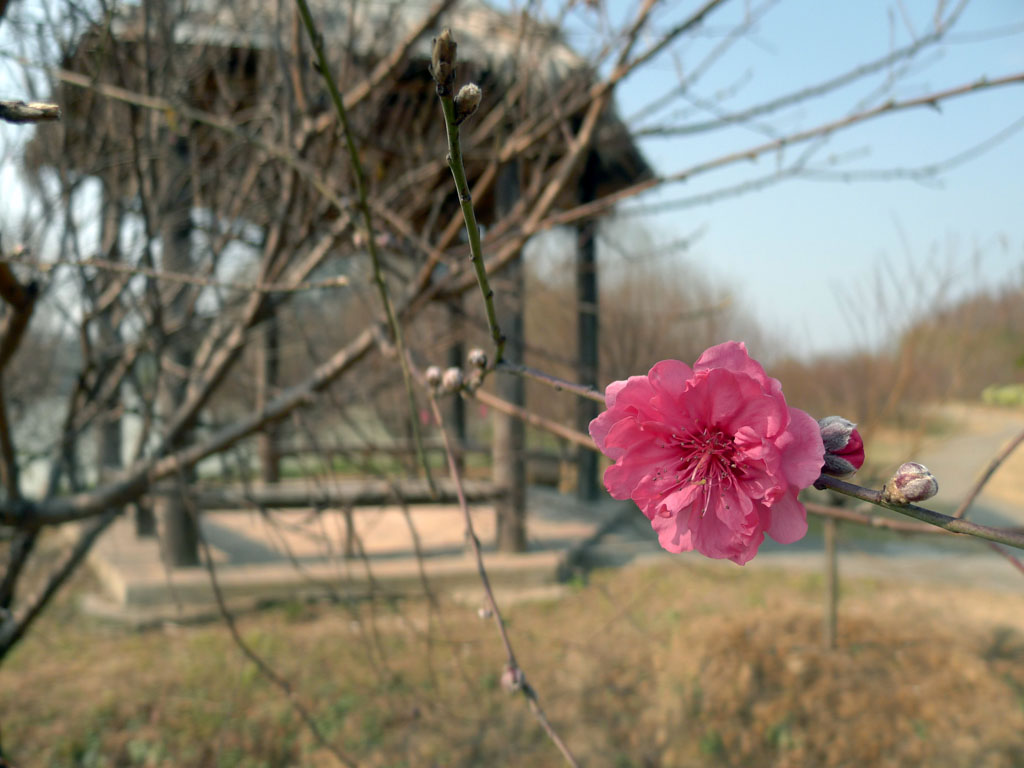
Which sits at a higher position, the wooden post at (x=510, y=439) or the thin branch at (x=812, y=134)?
the thin branch at (x=812, y=134)

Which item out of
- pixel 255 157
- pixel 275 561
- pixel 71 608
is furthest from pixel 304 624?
pixel 255 157

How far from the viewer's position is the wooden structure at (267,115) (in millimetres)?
2479

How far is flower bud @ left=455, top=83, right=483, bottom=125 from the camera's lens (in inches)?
23.9

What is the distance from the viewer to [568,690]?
153 inches

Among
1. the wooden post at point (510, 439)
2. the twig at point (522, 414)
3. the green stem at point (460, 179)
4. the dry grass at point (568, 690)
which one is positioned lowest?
the dry grass at point (568, 690)

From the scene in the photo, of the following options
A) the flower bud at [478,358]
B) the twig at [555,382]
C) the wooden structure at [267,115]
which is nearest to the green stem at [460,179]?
the twig at [555,382]

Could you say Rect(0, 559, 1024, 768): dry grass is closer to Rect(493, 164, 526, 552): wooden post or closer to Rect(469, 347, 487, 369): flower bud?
Rect(493, 164, 526, 552): wooden post

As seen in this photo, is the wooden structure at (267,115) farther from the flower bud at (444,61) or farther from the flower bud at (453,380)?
the flower bud at (444,61)

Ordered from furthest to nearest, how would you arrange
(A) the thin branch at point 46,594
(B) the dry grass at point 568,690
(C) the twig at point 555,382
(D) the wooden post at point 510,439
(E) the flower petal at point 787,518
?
(D) the wooden post at point 510,439 < (B) the dry grass at point 568,690 < (A) the thin branch at point 46,594 < (C) the twig at point 555,382 < (E) the flower petal at point 787,518

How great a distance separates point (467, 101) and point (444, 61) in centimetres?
4

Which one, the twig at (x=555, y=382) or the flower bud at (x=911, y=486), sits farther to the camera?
the twig at (x=555, y=382)

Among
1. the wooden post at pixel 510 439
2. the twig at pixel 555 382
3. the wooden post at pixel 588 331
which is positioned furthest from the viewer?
the wooden post at pixel 588 331

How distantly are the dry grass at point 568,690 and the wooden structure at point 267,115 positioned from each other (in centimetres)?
110

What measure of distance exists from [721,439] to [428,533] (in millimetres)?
6311
